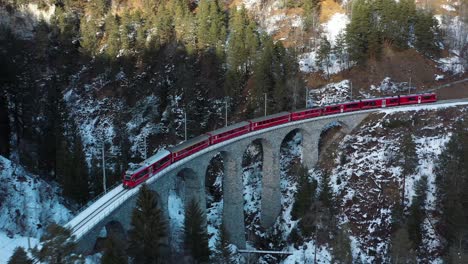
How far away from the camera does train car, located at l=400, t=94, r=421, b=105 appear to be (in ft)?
209

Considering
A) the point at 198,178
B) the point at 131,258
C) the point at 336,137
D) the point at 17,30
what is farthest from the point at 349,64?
the point at 17,30

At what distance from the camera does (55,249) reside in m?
23.3

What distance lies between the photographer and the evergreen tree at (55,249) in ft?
75.5

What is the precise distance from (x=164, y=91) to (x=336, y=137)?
33554mm

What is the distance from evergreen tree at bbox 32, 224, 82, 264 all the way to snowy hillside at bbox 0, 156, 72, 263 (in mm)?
18458

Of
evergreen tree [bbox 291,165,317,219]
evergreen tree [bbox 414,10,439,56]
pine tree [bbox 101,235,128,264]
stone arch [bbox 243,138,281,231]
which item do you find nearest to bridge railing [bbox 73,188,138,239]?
pine tree [bbox 101,235,128,264]

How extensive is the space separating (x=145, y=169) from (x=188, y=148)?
672cm

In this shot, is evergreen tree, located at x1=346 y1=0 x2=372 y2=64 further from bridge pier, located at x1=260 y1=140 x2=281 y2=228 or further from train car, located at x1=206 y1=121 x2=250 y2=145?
train car, located at x1=206 y1=121 x2=250 y2=145

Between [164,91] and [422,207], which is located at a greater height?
[164,91]

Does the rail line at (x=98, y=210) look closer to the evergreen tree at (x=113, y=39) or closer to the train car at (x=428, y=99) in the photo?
the train car at (x=428, y=99)

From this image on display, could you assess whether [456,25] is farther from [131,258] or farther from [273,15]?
[131,258]

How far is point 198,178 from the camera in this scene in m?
49.7

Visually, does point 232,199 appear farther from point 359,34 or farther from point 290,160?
point 359,34

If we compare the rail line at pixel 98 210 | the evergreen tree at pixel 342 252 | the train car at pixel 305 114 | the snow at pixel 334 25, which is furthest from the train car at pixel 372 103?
the rail line at pixel 98 210
